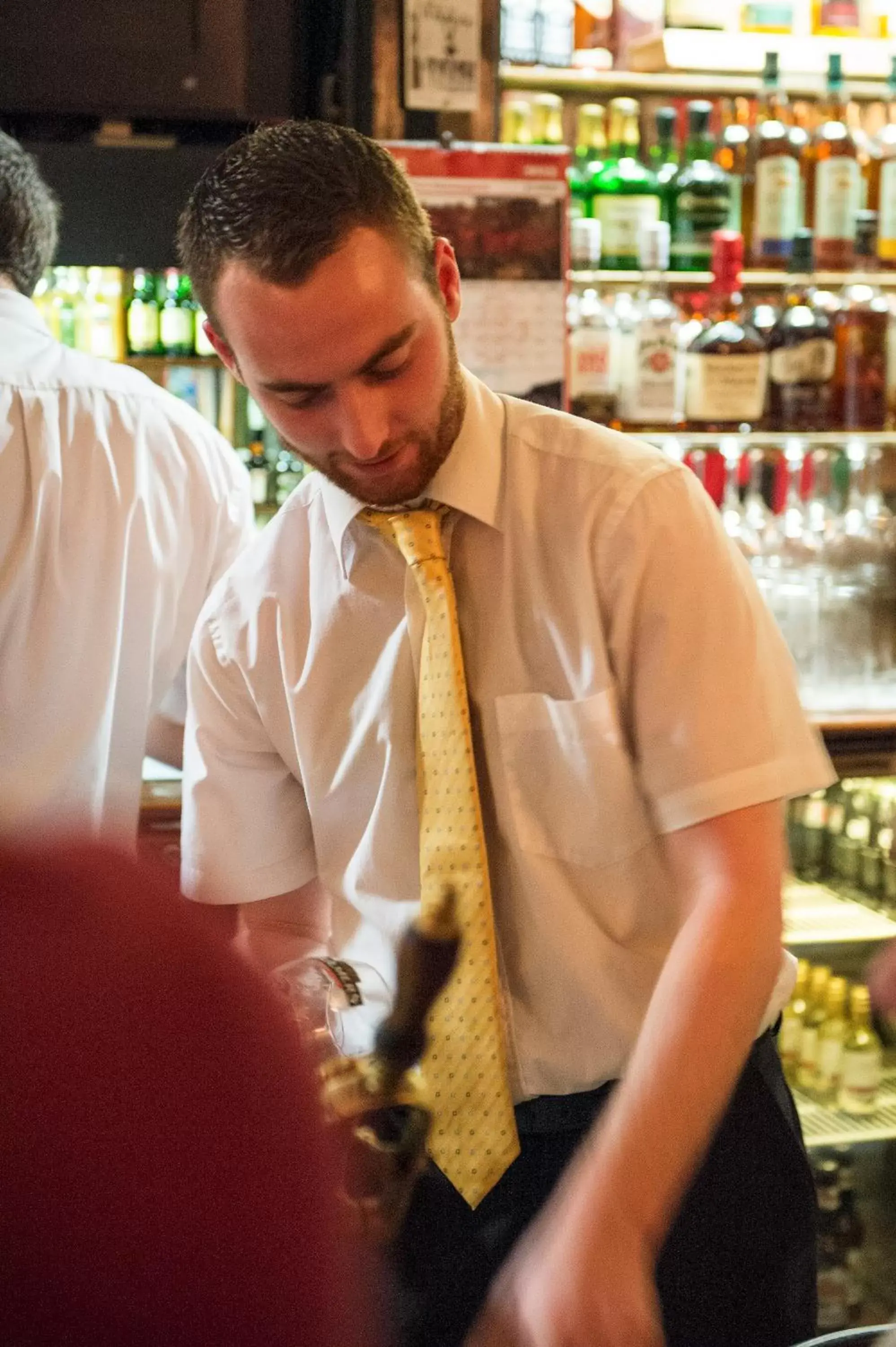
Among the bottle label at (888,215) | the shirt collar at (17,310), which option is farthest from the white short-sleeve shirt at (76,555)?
the bottle label at (888,215)

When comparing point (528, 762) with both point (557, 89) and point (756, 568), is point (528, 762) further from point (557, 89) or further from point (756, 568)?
point (557, 89)

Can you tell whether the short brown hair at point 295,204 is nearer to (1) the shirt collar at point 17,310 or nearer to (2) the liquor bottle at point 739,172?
(1) the shirt collar at point 17,310

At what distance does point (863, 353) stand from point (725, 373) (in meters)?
0.39

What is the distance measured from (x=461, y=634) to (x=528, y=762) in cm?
13

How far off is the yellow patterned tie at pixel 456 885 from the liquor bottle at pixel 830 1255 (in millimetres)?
1703

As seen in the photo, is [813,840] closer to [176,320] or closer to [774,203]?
[774,203]

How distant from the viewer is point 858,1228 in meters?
2.85

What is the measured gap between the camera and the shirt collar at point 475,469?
4.31ft

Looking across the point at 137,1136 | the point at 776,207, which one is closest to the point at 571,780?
the point at 137,1136

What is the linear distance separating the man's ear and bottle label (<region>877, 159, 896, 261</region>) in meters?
1.97

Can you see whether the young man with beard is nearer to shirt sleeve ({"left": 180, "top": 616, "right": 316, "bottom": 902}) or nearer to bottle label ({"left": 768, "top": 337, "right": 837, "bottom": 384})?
shirt sleeve ({"left": 180, "top": 616, "right": 316, "bottom": 902})

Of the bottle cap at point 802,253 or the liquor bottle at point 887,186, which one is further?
the liquor bottle at point 887,186

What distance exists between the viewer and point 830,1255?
282cm

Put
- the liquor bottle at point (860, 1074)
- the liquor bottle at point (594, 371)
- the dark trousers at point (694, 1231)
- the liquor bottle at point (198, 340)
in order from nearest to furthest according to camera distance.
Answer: the dark trousers at point (694, 1231) < the liquor bottle at point (594, 371) < the liquor bottle at point (860, 1074) < the liquor bottle at point (198, 340)
